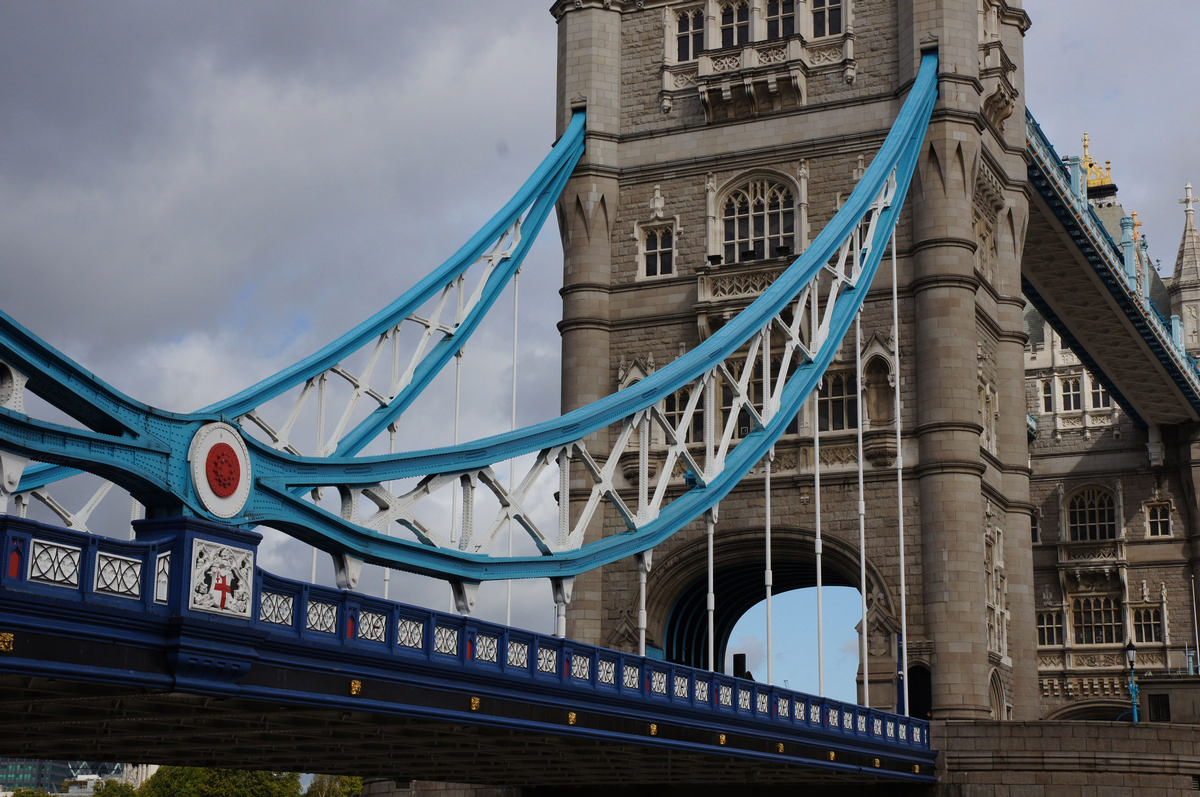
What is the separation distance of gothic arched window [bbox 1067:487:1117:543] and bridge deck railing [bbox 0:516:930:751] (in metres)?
40.9

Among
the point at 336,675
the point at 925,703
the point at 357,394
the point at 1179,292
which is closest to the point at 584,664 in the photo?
the point at 336,675

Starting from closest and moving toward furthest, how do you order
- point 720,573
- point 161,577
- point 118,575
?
1. point 118,575
2. point 161,577
3. point 720,573

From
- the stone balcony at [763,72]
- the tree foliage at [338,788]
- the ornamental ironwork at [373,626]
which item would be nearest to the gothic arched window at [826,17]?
the stone balcony at [763,72]

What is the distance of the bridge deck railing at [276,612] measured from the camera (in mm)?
13891

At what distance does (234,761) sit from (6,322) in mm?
11322

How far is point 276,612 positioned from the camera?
639 inches

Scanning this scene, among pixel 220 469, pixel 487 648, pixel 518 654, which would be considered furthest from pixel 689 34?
pixel 220 469

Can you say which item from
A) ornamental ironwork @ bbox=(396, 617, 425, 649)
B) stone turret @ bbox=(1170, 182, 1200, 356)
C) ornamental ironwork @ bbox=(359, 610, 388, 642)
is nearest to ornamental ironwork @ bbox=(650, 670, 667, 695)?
ornamental ironwork @ bbox=(396, 617, 425, 649)

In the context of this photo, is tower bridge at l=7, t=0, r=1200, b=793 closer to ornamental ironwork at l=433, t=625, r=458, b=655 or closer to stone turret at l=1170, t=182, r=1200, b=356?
ornamental ironwork at l=433, t=625, r=458, b=655

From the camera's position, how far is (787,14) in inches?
1574

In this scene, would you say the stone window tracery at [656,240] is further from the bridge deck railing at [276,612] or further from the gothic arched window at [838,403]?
the bridge deck railing at [276,612]

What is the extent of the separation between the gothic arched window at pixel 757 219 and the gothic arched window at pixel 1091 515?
28077 millimetres

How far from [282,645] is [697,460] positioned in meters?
22.0

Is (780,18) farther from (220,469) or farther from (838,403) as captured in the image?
(220,469)
